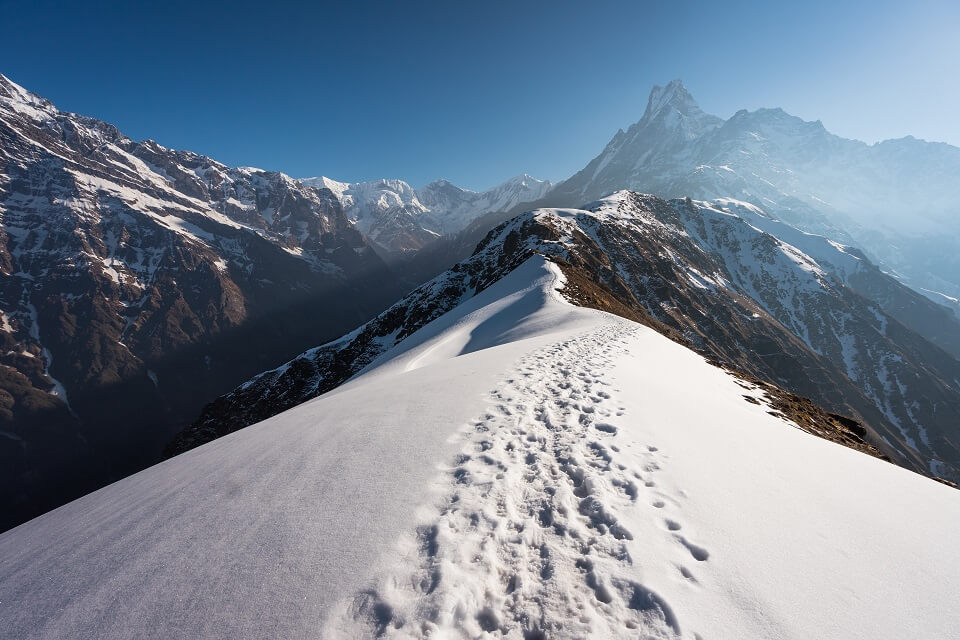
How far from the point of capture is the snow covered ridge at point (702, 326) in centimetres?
7612

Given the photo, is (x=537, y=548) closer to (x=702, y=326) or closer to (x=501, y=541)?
(x=501, y=541)

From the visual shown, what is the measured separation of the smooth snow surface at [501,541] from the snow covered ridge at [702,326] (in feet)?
97.8

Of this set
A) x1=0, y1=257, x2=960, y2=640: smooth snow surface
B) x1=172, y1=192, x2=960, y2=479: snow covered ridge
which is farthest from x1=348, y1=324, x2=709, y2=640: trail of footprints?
x1=172, y1=192, x2=960, y2=479: snow covered ridge

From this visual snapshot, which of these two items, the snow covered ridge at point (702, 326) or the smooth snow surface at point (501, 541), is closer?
the smooth snow surface at point (501, 541)

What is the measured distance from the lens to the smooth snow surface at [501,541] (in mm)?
3365

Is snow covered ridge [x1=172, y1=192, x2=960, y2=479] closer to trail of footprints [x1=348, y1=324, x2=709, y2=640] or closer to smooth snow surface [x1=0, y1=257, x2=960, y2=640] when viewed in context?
smooth snow surface [x1=0, y1=257, x2=960, y2=640]

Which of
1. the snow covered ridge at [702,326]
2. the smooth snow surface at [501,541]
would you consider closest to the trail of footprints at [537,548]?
the smooth snow surface at [501,541]

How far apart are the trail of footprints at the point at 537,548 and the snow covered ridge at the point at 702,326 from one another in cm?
3121

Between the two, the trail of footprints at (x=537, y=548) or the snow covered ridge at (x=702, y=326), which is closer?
the trail of footprints at (x=537, y=548)

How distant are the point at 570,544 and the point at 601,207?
174134 millimetres

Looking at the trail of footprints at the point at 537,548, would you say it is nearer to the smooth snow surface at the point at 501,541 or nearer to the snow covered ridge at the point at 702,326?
the smooth snow surface at the point at 501,541

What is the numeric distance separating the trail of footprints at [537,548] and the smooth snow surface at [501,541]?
2 cm

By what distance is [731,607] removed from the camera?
3412 mm

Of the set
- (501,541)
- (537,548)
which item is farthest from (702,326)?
(501,541)
